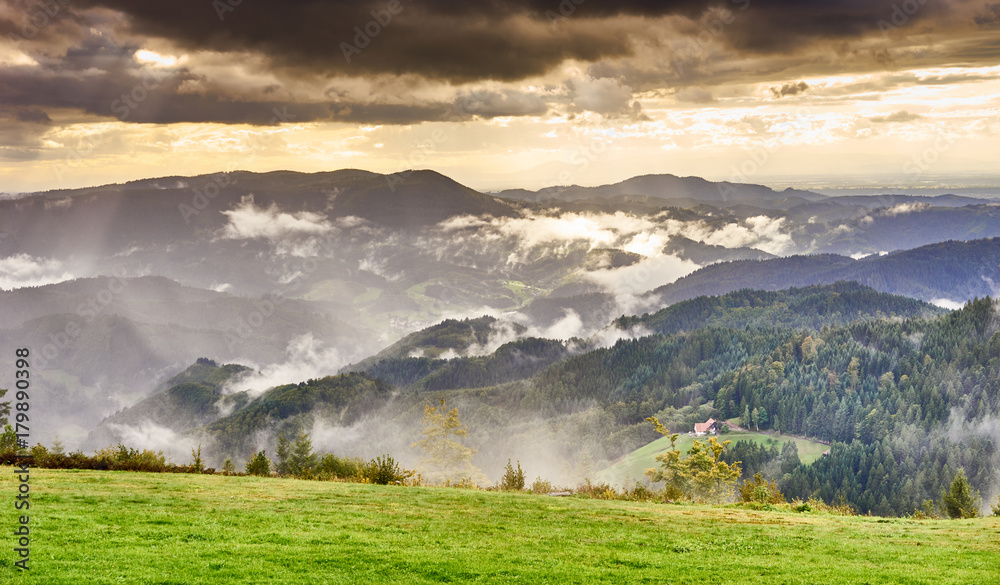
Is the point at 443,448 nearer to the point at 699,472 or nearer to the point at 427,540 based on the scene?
the point at 699,472

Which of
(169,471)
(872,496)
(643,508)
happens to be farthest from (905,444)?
(169,471)

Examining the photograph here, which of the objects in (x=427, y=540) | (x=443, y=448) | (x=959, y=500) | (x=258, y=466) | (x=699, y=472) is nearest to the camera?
(x=427, y=540)

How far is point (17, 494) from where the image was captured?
84.6 feet

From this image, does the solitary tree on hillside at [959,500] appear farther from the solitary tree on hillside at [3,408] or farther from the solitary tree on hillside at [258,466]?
the solitary tree on hillside at [3,408]

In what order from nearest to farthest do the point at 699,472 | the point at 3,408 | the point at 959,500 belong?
1. the point at 959,500
2. the point at 699,472
3. the point at 3,408

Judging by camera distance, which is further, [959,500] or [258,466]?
[959,500]

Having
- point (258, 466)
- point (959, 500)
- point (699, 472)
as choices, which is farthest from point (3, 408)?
point (959, 500)

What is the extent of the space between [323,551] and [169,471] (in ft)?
72.5

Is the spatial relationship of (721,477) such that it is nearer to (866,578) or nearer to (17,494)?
(866,578)

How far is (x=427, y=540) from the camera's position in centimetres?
2355

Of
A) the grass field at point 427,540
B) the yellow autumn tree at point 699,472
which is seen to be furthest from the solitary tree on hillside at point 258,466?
the yellow autumn tree at point 699,472

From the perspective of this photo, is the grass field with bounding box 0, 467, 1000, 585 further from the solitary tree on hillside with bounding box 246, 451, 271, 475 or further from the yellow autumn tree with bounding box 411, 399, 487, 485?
the yellow autumn tree with bounding box 411, 399, 487, 485

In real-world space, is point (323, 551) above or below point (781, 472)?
above

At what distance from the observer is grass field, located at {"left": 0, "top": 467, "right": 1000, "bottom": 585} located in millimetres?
19219
